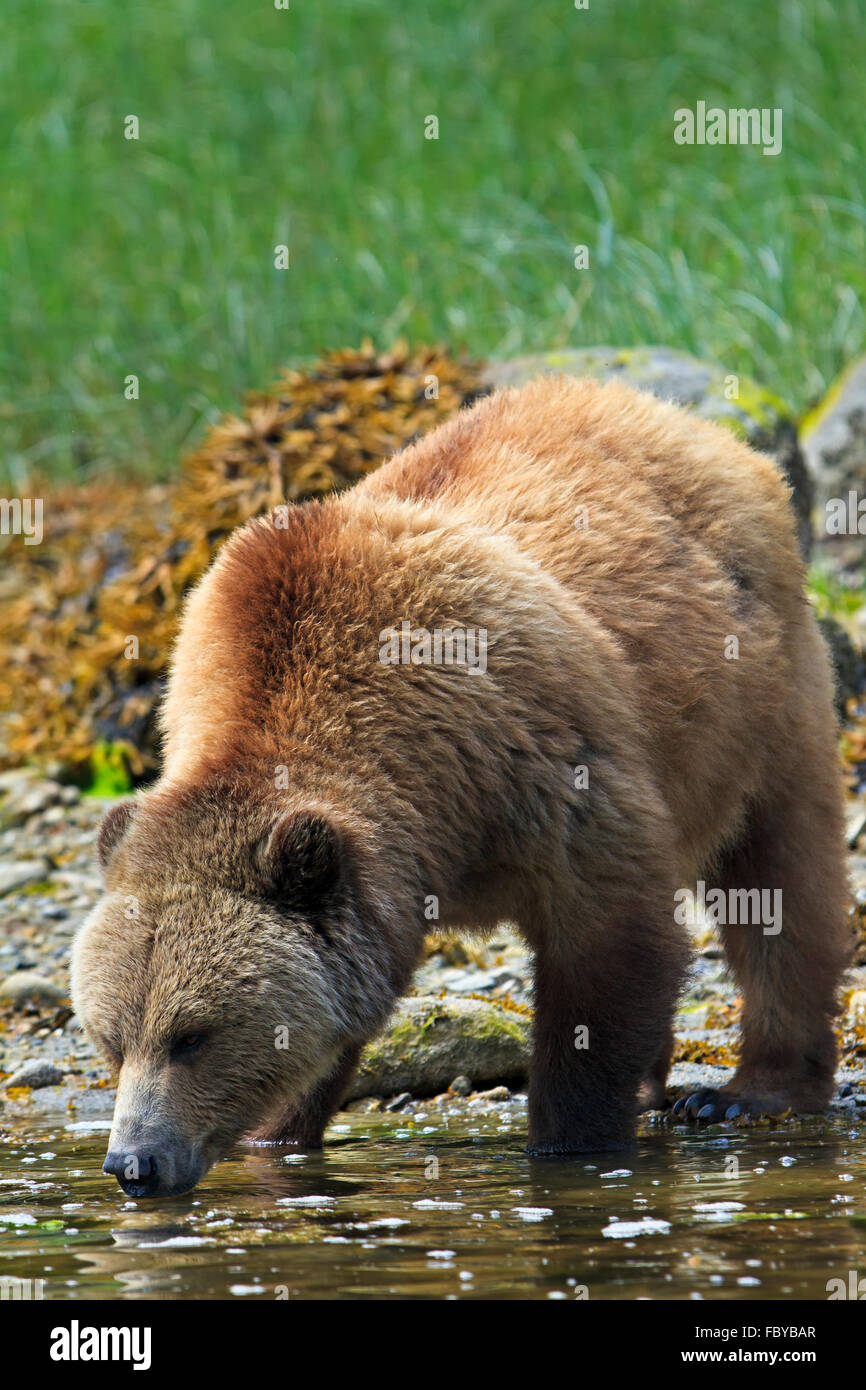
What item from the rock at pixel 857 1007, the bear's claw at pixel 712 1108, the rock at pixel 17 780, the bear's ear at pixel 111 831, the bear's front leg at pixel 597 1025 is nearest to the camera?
the bear's ear at pixel 111 831

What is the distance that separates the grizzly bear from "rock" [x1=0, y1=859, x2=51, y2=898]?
3264 mm

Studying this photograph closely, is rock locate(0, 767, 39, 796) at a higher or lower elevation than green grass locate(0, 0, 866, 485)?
lower

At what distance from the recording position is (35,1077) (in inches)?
265

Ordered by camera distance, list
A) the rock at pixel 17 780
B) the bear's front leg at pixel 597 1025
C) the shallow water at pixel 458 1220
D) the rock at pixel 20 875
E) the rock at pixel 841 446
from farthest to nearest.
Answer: the rock at pixel 841 446 → the rock at pixel 17 780 → the rock at pixel 20 875 → the bear's front leg at pixel 597 1025 → the shallow water at pixel 458 1220

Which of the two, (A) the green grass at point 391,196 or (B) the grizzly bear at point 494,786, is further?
(A) the green grass at point 391,196

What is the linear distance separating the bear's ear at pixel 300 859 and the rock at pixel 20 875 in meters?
4.30

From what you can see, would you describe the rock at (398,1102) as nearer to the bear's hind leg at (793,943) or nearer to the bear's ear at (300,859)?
the bear's hind leg at (793,943)

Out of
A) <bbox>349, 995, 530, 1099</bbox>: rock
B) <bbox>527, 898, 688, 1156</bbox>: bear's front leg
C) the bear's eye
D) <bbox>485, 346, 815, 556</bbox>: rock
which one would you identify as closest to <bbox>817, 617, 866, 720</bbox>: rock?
<bbox>485, 346, 815, 556</bbox>: rock

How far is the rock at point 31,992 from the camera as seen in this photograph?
739cm

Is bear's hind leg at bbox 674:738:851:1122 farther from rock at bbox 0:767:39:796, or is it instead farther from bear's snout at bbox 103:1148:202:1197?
rock at bbox 0:767:39:796

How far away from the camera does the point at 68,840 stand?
9.02 m

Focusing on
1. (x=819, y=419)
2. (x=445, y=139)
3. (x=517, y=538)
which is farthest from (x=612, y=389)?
(x=445, y=139)

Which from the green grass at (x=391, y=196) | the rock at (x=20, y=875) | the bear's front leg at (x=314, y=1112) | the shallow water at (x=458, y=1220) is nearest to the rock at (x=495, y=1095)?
the shallow water at (x=458, y=1220)

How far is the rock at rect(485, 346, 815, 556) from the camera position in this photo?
902cm
